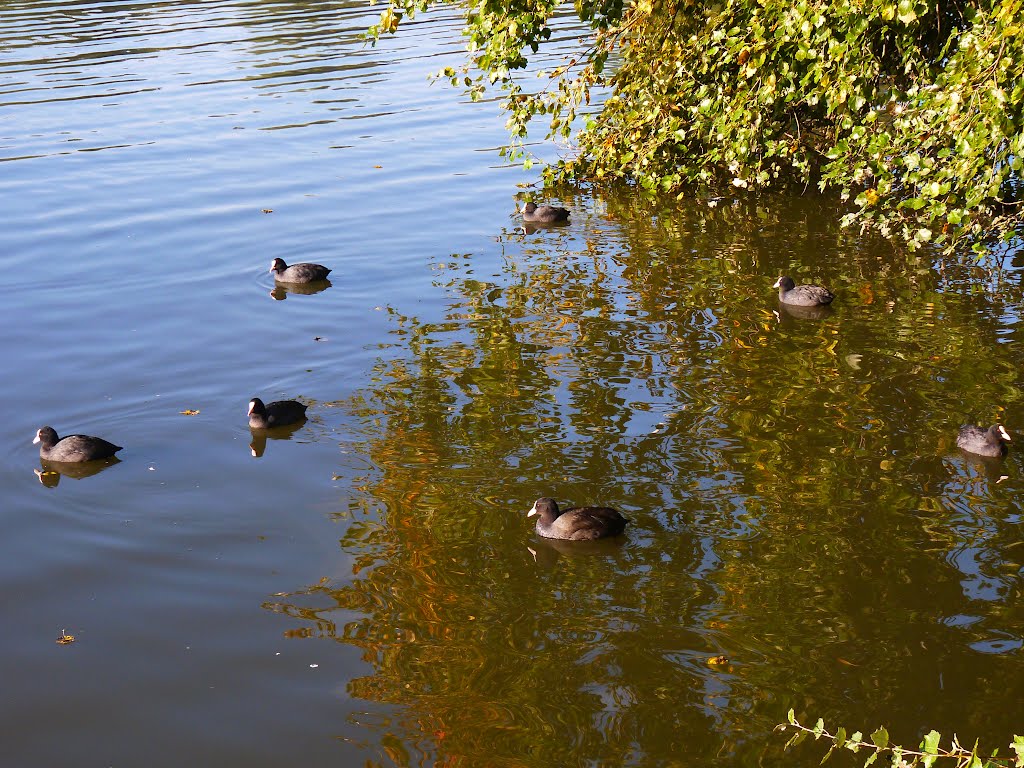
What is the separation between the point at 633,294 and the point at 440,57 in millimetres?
22509

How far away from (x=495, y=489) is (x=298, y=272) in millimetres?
7355

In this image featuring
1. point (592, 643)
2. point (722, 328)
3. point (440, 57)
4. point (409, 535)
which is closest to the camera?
point (592, 643)

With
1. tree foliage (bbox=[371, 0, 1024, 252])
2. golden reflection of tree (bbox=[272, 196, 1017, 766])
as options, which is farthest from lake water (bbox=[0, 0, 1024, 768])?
tree foliage (bbox=[371, 0, 1024, 252])

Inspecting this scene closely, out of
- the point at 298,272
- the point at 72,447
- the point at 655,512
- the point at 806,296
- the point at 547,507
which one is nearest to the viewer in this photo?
the point at 547,507

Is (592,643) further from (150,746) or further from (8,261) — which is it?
(8,261)

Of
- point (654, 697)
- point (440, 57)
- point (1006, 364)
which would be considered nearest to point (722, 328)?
point (1006, 364)

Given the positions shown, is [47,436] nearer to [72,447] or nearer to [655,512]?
[72,447]

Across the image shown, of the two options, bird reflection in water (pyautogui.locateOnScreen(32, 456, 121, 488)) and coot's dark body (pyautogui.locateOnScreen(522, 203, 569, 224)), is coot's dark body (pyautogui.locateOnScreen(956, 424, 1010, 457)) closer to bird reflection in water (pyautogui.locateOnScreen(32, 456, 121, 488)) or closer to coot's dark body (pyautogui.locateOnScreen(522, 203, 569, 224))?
bird reflection in water (pyautogui.locateOnScreen(32, 456, 121, 488))

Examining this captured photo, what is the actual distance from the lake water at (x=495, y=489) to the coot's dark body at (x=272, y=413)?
0.57ft

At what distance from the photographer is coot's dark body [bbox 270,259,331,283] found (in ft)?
55.5

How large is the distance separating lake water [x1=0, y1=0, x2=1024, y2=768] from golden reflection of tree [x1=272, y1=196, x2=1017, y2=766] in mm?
37

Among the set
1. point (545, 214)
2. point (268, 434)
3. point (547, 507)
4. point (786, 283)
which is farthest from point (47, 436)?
point (545, 214)

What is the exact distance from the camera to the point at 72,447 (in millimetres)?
11266

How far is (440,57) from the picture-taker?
36438 millimetres
